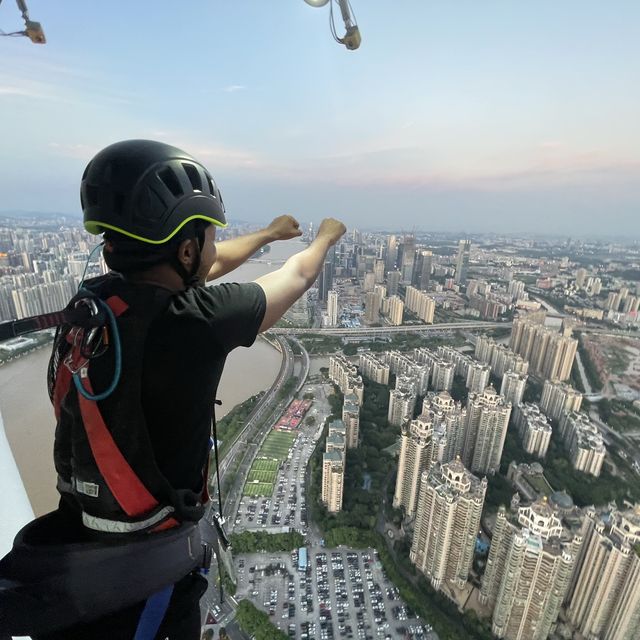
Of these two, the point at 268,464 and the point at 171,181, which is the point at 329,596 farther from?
the point at 171,181

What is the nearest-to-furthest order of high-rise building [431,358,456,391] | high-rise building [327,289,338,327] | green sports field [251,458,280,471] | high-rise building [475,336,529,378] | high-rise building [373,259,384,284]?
green sports field [251,458,280,471] → high-rise building [431,358,456,391] → high-rise building [475,336,529,378] → high-rise building [327,289,338,327] → high-rise building [373,259,384,284]

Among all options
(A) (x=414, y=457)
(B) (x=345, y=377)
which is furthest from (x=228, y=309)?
(B) (x=345, y=377)

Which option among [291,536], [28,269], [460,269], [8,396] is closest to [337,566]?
[291,536]

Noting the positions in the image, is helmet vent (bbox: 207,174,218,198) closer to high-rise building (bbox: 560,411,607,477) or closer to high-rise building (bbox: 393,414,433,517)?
high-rise building (bbox: 393,414,433,517)

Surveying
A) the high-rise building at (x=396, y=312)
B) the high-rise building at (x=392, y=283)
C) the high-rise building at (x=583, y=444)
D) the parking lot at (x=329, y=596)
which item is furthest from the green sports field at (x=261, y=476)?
the high-rise building at (x=392, y=283)

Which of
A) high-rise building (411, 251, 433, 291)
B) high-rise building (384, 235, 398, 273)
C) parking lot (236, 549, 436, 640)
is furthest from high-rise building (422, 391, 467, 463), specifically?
high-rise building (384, 235, 398, 273)
